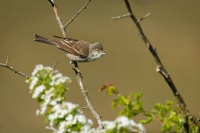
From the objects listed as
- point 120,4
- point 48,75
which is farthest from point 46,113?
point 120,4

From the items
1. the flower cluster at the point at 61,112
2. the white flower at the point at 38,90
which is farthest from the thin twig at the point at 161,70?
the white flower at the point at 38,90

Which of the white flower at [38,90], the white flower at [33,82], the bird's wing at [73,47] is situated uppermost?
the bird's wing at [73,47]

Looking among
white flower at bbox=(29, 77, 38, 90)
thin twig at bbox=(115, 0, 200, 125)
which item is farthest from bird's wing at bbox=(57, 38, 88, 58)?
thin twig at bbox=(115, 0, 200, 125)

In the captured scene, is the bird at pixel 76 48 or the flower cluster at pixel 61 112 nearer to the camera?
→ the flower cluster at pixel 61 112

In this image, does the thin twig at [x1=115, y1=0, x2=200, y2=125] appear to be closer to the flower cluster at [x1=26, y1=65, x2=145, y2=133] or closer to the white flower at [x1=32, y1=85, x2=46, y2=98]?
the flower cluster at [x1=26, y1=65, x2=145, y2=133]

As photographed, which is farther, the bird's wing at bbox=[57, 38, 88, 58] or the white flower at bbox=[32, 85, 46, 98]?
the bird's wing at bbox=[57, 38, 88, 58]

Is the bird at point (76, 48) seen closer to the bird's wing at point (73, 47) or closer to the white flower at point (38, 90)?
the bird's wing at point (73, 47)

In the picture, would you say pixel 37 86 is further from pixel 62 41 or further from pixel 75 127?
pixel 62 41

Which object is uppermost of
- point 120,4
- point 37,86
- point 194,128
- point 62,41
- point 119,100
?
point 120,4

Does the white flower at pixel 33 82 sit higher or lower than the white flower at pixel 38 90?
higher

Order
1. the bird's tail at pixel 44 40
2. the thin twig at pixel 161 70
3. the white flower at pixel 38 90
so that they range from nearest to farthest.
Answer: the thin twig at pixel 161 70
the white flower at pixel 38 90
the bird's tail at pixel 44 40

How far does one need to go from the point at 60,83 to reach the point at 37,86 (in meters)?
0.10

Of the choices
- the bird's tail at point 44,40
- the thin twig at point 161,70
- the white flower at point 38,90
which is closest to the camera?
the thin twig at point 161,70

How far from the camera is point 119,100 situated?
183cm
